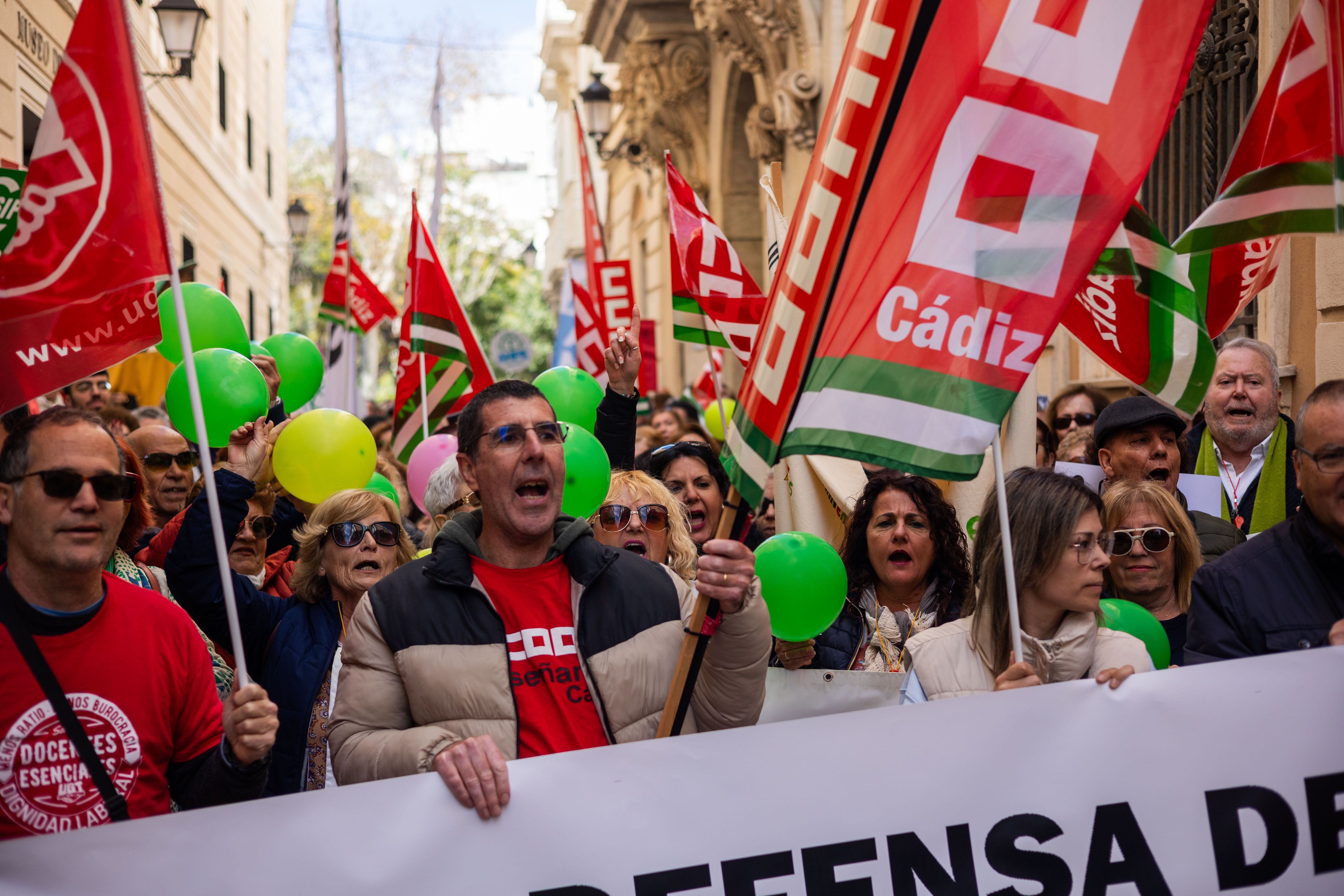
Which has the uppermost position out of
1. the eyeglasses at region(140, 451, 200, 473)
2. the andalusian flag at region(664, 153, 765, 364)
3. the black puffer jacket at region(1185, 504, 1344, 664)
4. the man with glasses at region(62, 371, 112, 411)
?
the andalusian flag at region(664, 153, 765, 364)

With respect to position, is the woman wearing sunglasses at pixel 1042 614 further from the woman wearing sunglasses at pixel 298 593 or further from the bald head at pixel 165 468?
the bald head at pixel 165 468

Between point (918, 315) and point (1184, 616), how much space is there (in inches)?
77.9

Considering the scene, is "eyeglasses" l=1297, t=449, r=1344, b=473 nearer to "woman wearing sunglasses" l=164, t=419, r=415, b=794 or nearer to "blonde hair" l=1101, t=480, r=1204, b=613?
"blonde hair" l=1101, t=480, r=1204, b=613

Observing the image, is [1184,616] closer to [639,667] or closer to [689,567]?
[689,567]

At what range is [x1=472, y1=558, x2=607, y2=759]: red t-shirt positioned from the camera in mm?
2693

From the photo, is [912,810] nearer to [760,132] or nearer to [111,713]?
[111,713]

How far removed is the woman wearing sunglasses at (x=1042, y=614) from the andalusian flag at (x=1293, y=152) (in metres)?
0.74

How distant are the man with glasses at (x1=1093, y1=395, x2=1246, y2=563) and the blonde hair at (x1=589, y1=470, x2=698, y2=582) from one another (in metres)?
1.56

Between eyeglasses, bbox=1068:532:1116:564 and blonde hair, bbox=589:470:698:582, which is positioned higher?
eyeglasses, bbox=1068:532:1116:564

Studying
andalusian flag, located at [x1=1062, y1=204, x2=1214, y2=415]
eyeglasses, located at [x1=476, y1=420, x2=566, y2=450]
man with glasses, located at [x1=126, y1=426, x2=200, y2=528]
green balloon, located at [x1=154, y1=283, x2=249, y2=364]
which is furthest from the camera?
man with glasses, located at [x1=126, y1=426, x2=200, y2=528]

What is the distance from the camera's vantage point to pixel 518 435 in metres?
2.96

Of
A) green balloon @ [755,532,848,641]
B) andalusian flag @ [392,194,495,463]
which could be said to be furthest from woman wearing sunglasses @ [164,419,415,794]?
andalusian flag @ [392,194,495,463]

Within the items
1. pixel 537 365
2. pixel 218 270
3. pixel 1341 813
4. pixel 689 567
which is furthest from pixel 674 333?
pixel 537 365

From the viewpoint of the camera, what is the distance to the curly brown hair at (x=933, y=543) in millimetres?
3963
